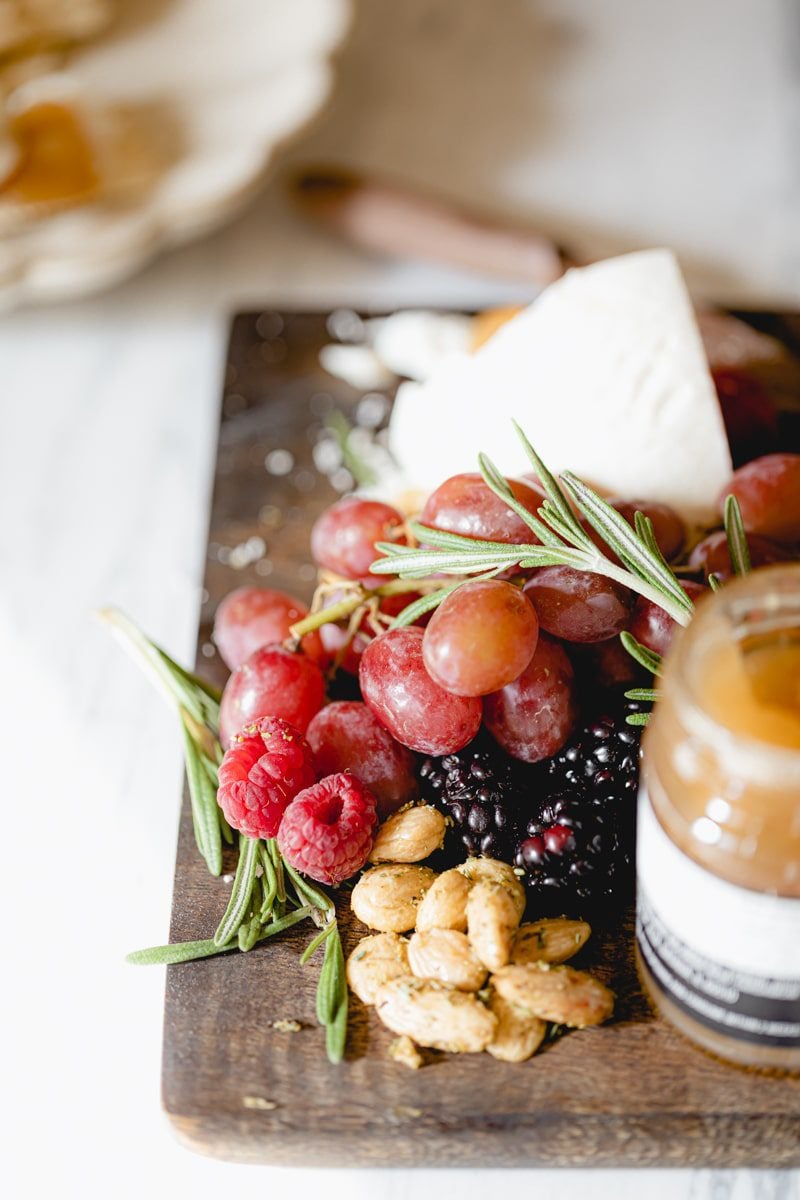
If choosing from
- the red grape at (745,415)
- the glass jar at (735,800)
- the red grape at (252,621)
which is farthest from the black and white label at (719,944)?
the red grape at (745,415)

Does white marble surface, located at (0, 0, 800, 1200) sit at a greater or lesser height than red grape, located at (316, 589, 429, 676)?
lesser

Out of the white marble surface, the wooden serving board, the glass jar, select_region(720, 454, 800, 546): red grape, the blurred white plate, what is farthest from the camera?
the blurred white plate

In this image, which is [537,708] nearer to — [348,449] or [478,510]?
[478,510]

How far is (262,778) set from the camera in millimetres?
684

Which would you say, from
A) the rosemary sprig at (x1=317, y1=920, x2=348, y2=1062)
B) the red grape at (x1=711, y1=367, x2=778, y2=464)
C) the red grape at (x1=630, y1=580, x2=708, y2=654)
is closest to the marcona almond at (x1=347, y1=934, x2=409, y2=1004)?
the rosemary sprig at (x1=317, y1=920, x2=348, y2=1062)

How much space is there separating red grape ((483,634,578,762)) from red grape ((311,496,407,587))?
0.15 meters

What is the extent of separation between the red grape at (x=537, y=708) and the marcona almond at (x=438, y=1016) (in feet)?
0.47

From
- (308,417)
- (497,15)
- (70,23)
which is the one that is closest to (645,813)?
(308,417)

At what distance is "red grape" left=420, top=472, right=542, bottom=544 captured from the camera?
0.73 meters

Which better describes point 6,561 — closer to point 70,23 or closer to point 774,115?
point 70,23

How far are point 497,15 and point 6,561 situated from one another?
0.97 metres

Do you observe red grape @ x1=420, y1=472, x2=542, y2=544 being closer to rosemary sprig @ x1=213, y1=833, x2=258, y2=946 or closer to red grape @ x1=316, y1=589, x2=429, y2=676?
red grape @ x1=316, y1=589, x2=429, y2=676

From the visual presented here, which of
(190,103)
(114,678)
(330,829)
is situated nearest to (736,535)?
(330,829)

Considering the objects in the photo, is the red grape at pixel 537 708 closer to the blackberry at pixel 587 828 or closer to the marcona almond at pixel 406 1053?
the blackberry at pixel 587 828
